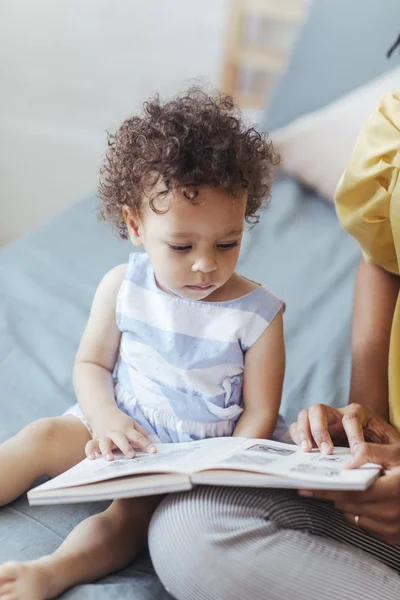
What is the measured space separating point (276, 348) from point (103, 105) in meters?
1.74

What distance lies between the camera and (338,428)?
3.11 ft

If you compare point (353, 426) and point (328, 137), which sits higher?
point (328, 137)

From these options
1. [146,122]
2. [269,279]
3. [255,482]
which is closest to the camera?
[255,482]

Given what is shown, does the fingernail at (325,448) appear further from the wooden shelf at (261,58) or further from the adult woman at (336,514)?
the wooden shelf at (261,58)

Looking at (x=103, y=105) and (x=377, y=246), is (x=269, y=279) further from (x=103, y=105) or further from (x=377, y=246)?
(x=103, y=105)

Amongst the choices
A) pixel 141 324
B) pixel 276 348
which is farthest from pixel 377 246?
pixel 141 324

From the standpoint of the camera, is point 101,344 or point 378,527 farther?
point 101,344

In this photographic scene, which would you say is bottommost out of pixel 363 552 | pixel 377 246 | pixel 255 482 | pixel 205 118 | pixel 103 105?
pixel 363 552

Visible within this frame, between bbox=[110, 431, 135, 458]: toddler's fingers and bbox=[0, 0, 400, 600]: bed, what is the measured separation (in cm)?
11

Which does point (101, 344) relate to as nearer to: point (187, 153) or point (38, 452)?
point (38, 452)

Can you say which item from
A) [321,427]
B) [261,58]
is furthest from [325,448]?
[261,58]

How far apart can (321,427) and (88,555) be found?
299 millimetres

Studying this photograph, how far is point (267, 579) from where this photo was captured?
772 mm

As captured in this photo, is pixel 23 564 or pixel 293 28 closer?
pixel 23 564
